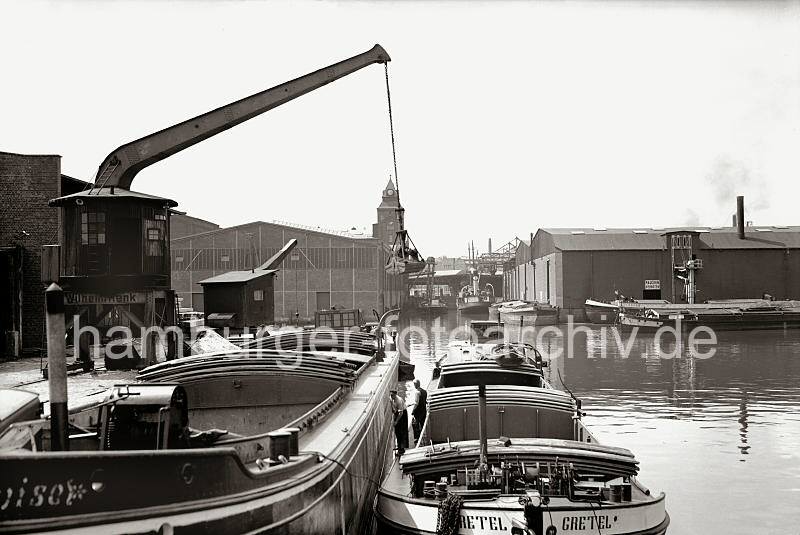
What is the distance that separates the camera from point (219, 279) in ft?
110

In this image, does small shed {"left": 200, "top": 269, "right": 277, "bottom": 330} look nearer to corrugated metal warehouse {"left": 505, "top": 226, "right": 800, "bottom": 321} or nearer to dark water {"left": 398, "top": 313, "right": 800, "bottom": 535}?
dark water {"left": 398, "top": 313, "right": 800, "bottom": 535}

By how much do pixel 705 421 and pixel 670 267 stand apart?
46496mm

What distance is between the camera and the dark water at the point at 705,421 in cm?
1330

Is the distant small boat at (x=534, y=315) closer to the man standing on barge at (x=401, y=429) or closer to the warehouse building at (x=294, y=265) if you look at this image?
the warehouse building at (x=294, y=265)

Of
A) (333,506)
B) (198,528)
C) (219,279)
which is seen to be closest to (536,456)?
(333,506)

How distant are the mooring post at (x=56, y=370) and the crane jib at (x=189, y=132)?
18.1m

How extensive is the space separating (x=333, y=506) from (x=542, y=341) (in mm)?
40941

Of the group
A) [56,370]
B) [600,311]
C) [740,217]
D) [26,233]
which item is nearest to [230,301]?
[26,233]

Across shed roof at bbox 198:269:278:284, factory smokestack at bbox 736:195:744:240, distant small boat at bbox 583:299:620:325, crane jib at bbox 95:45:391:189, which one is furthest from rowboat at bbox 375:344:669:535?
factory smokestack at bbox 736:195:744:240

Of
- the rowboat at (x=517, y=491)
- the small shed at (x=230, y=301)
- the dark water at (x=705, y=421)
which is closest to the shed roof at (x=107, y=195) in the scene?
the small shed at (x=230, y=301)

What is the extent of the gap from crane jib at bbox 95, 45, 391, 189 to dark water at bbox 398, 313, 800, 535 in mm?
13652

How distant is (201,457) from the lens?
6.09 meters

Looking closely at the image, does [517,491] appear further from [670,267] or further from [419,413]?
[670,267]

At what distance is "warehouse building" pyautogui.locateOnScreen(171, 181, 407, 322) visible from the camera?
2288 inches
